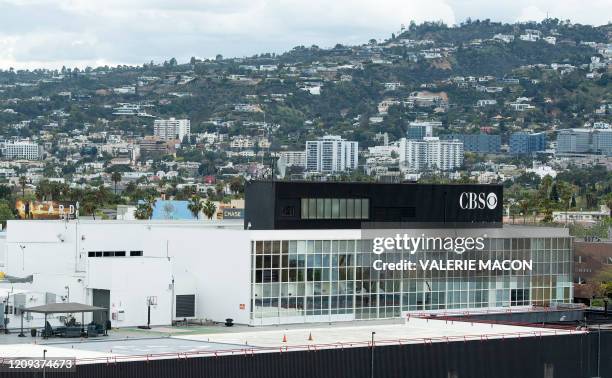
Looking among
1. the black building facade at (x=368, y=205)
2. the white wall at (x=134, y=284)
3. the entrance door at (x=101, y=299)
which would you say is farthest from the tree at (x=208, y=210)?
the entrance door at (x=101, y=299)

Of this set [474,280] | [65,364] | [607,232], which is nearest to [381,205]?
[474,280]

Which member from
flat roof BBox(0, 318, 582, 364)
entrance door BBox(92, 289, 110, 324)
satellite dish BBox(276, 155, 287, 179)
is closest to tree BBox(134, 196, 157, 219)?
satellite dish BBox(276, 155, 287, 179)

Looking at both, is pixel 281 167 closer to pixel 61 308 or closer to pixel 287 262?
pixel 287 262

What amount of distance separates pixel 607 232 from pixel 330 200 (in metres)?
95.9

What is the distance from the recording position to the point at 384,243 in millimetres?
95375

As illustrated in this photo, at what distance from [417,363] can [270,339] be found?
23.2 feet

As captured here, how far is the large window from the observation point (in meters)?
92.6

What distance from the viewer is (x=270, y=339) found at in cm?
8038

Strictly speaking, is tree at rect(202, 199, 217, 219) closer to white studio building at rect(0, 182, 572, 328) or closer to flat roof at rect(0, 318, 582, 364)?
white studio building at rect(0, 182, 572, 328)

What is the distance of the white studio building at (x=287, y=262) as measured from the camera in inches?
3467

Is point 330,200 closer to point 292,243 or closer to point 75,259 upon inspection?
point 292,243

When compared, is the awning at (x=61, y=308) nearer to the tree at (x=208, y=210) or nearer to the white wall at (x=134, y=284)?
the white wall at (x=134, y=284)

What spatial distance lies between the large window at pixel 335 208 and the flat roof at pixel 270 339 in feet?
19.9

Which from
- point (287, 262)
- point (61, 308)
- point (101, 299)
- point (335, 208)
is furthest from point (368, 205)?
point (61, 308)
